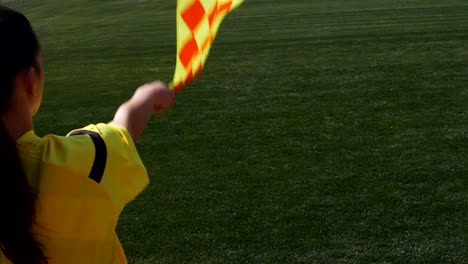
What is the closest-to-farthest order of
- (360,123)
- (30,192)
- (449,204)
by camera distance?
(30,192)
(449,204)
(360,123)

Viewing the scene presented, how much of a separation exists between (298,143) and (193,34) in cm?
304

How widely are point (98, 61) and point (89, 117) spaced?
288 centimetres

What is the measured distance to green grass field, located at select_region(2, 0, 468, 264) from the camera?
2.78 metres

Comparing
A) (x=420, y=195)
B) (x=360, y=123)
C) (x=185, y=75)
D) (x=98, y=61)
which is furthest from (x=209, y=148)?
(x=98, y=61)

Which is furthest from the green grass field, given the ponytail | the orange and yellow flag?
the ponytail

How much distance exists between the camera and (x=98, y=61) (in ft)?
25.5

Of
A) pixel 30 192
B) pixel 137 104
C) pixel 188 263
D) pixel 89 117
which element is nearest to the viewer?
pixel 30 192

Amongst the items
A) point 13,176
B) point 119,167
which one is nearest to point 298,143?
point 119,167

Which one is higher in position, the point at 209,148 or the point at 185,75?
the point at 185,75

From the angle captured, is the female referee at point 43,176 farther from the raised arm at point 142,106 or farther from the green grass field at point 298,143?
the green grass field at point 298,143

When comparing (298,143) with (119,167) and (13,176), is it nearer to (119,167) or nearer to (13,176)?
(119,167)

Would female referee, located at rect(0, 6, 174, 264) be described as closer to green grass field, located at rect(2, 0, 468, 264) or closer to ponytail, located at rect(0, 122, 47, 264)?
ponytail, located at rect(0, 122, 47, 264)

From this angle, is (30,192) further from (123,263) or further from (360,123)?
(360,123)

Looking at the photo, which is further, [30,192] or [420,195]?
[420,195]
